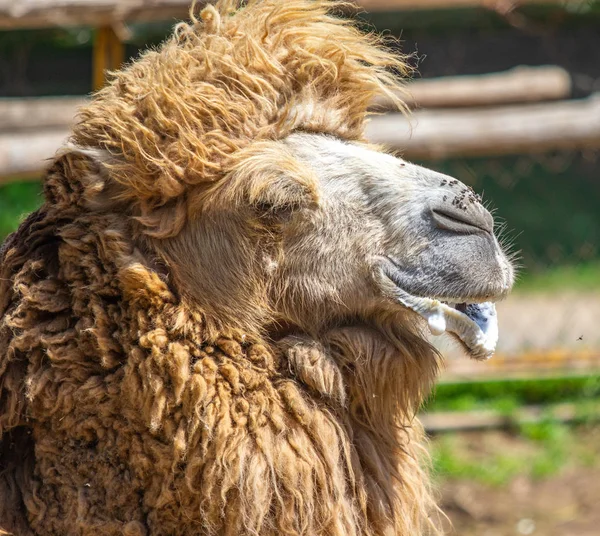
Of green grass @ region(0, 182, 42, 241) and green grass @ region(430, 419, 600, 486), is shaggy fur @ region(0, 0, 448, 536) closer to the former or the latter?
green grass @ region(430, 419, 600, 486)

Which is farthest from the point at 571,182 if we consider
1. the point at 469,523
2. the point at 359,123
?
the point at 359,123

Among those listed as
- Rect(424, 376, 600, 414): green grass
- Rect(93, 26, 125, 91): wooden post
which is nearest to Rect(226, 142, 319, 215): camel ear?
Rect(93, 26, 125, 91): wooden post

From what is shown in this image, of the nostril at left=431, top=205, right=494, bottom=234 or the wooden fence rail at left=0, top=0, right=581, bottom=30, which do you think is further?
the wooden fence rail at left=0, top=0, right=581, bottom=30

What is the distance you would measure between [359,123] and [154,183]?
0.75m

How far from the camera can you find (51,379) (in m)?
2.68

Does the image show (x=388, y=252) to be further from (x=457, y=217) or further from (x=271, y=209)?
(x=271, y=209)

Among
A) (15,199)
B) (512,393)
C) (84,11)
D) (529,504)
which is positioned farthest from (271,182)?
(15,199)

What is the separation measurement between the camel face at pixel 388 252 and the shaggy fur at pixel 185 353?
0.24 ft

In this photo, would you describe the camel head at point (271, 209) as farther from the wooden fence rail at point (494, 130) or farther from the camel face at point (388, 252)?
the wooden fence rail at point (494, 130)

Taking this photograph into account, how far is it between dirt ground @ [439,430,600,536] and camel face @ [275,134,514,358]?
265cm

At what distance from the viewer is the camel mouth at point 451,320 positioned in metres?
2.72

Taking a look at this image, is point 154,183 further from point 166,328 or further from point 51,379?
point 51,379

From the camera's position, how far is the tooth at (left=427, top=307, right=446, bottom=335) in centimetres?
269

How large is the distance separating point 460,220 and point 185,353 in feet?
2.88
